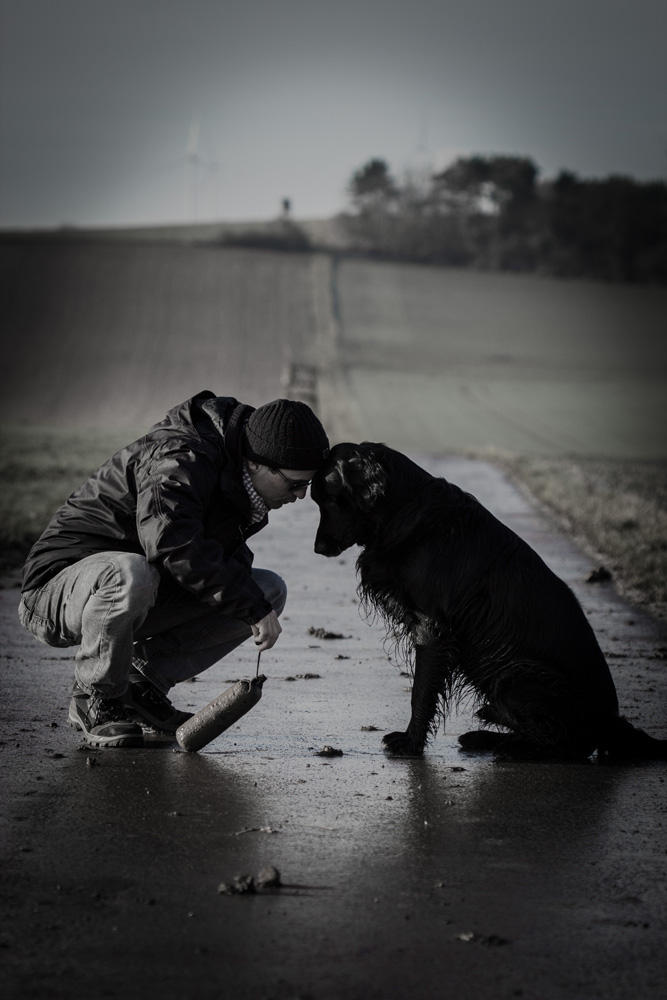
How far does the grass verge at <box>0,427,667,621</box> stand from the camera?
9227 mm

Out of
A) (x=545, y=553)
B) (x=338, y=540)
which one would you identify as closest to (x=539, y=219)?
(x=545, y=553)

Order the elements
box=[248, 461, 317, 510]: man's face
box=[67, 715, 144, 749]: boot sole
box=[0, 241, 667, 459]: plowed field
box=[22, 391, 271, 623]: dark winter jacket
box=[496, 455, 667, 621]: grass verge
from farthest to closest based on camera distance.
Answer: box=[0, 241, 667, 459]: plowed field < box=[496, 455, 667, 621]: grass verge < box=[67, 715, 144, 749]: boot sole < box=[248, 461, 317, 510]: man's face < box=[22, 391, 271, 623]: dark winter jacket

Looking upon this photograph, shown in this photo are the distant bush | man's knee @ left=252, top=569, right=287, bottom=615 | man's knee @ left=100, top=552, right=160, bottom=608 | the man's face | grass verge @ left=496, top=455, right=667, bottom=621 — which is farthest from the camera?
the distant bush

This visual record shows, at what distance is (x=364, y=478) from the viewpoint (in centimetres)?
455

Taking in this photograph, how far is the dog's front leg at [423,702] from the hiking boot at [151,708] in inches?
36.4

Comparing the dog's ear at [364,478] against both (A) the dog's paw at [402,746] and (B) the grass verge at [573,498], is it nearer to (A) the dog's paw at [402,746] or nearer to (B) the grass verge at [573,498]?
(A) the dog's paw at [402,746]

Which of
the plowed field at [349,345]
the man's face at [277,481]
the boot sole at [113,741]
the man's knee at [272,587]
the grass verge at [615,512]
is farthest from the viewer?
the plowed field at [349,345]

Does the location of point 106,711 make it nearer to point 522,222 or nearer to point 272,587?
point 272,587

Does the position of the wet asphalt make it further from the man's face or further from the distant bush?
the distant bush

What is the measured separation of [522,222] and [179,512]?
7837 cm

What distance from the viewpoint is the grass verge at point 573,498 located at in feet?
30.3

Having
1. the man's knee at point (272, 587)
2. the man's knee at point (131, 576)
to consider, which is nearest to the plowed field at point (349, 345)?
the man's knee at point (272, 587)

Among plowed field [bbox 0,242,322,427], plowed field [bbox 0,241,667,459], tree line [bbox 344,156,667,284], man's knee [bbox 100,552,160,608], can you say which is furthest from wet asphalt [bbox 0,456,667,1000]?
tree line [bbox 344,156,667,284]

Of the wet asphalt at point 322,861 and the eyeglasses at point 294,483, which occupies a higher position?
the eyeglasses at point 294,483
